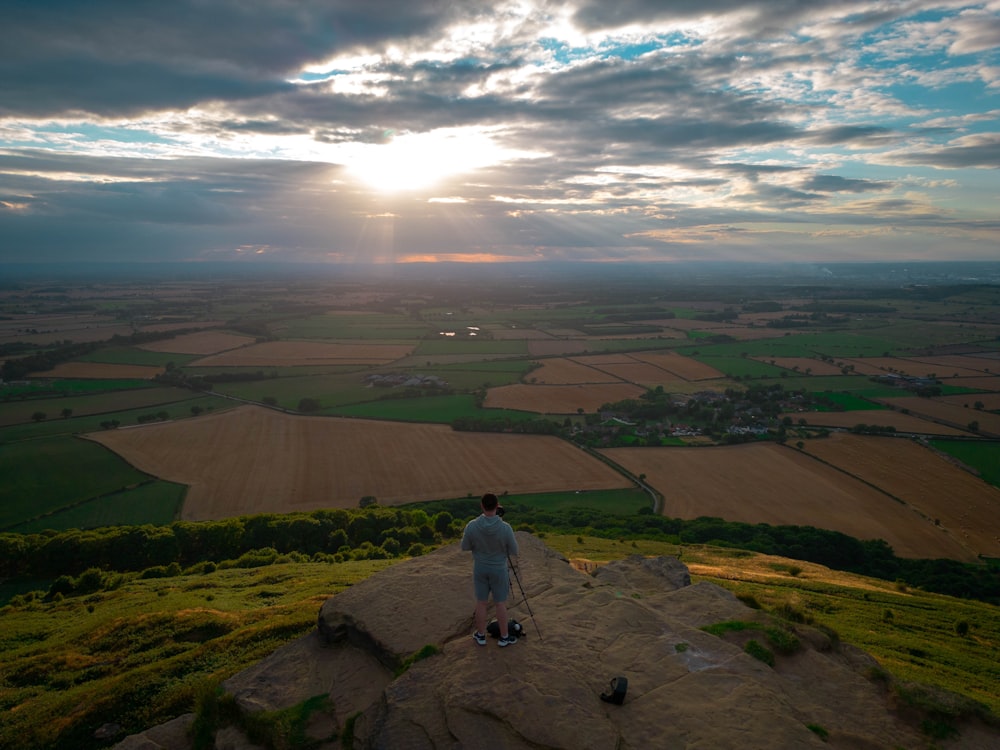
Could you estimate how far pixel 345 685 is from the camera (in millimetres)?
12539

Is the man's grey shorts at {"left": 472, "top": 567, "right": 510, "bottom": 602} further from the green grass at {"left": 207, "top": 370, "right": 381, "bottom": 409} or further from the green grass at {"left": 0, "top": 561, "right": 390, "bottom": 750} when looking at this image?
the green grass at {"left": 207, "top": 370, "right": 381, "bottom": 409}

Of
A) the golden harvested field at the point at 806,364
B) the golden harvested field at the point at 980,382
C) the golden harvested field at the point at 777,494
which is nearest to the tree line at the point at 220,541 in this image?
the golden harvested field at the point at 777,494

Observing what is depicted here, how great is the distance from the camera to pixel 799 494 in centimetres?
5541

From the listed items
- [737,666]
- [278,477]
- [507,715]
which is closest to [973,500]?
[737,666]

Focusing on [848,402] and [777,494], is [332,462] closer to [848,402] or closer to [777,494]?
[777,494]

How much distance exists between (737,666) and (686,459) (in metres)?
56.5

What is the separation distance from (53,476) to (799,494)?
257 ft

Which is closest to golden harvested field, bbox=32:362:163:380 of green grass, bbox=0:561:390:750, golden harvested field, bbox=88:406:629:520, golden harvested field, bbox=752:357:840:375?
golden harvested field, bbox=88:406:629:520

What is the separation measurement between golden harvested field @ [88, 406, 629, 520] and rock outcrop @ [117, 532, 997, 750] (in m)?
40.5

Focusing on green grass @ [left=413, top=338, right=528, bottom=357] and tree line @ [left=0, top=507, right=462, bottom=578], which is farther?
green grass @ [left=413, top=338, right=528, bottom=357]

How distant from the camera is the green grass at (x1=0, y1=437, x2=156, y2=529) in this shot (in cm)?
5128

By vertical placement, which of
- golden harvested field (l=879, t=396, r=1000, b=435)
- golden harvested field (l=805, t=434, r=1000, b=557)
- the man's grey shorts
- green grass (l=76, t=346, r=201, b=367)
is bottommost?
green grass (l=76, t=346, r=201, b=367)

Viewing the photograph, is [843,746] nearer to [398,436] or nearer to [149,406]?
[398,436]

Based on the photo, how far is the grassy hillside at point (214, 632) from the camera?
47.9 ft
